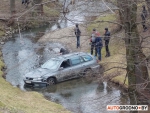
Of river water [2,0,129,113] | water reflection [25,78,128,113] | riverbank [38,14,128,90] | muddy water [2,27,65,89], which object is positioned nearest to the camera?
riverbank [38,14,128,90]

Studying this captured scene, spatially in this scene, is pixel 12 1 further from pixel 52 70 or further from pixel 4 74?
pixel 52 70

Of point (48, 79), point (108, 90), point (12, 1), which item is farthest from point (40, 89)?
point (12, 1)

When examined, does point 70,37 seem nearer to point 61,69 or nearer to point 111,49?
point 61,69

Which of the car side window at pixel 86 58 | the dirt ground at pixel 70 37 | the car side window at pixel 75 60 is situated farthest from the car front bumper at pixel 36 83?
the car side window at pixel 86 58

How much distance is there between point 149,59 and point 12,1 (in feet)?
96.1

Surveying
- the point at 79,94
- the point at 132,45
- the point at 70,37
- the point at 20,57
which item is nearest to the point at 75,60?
the point at 79,94

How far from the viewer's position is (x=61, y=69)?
2000 cm

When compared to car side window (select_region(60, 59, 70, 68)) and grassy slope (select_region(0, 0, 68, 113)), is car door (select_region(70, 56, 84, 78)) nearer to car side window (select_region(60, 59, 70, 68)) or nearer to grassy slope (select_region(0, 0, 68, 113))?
car side window (select_region(60, 59, 70, 68))

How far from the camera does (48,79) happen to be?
19.5 m

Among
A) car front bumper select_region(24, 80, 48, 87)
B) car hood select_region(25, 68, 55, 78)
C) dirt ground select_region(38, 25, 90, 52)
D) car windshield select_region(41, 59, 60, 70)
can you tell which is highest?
dirt ground select_region(38, 25, 90, 52)

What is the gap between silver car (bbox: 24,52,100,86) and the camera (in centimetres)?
1930

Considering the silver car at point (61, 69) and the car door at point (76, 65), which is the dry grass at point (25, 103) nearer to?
the silver car at point (61, 69)

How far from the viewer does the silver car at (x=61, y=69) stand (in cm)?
1930

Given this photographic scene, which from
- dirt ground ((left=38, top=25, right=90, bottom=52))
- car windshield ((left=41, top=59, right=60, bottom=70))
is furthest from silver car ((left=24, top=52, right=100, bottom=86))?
dirt ground ((left=38, top=25, right=90, bottom=52))
